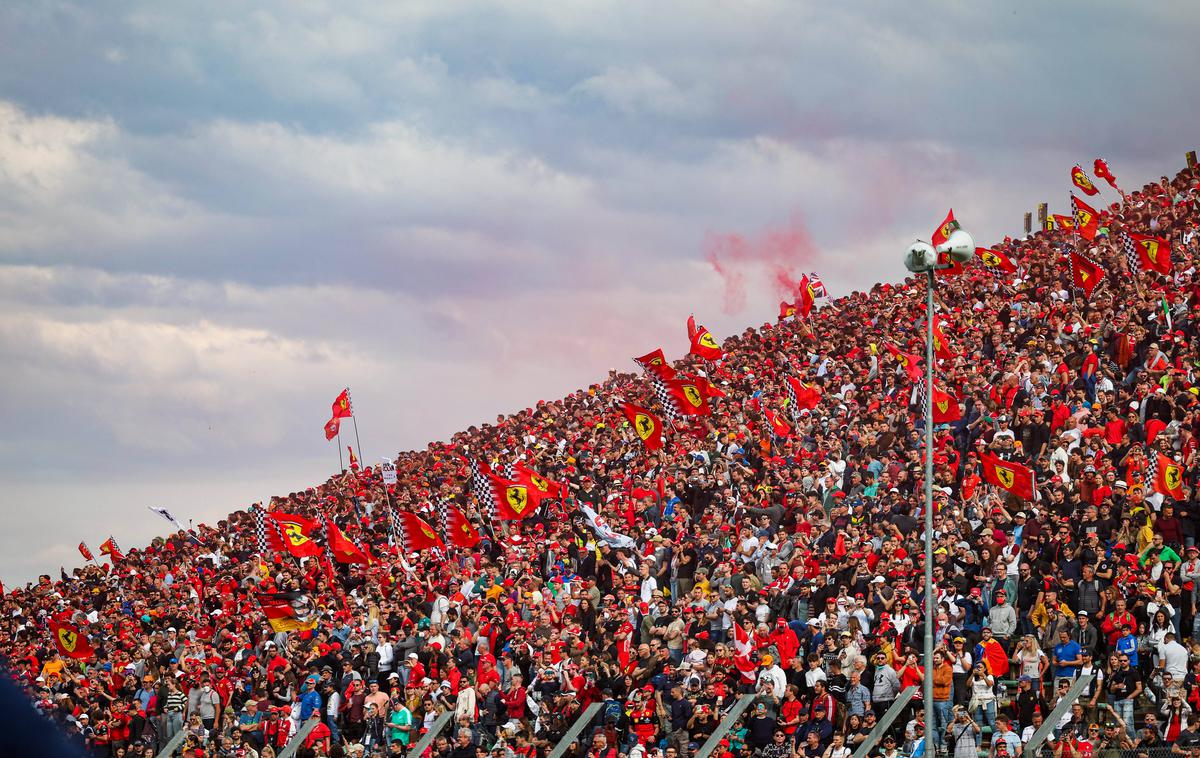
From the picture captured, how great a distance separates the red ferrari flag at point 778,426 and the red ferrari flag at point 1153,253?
8.05 meters

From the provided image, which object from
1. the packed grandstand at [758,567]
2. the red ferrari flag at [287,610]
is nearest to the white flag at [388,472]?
the packed grandstand at [758,567]

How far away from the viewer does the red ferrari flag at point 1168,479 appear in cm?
2072

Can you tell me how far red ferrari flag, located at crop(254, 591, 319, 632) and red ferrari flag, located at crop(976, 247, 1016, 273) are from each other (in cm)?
1887

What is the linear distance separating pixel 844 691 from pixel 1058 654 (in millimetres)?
2688

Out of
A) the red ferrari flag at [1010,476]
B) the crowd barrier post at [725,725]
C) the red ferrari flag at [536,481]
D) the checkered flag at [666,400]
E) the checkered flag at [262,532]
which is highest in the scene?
the checkered flag at [666,400]

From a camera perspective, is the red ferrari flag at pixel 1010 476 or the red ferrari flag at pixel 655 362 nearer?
the red ferrari flag at pixel 1010 476

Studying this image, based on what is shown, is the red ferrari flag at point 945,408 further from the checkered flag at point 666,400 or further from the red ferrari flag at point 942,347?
the checkered flag at point 666,400

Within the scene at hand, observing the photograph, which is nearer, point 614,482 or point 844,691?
point 844,691

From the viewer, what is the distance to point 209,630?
31.9 metres

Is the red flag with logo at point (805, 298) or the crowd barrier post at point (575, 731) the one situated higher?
the red flag with logo at point (805, 298)

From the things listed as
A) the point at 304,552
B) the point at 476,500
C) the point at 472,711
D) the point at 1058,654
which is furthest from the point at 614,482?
the point at 1058,654

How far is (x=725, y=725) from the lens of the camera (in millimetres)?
19875

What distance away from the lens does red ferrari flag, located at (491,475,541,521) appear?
31625mm

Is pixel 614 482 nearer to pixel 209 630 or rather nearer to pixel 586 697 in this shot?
pixel 209 630
